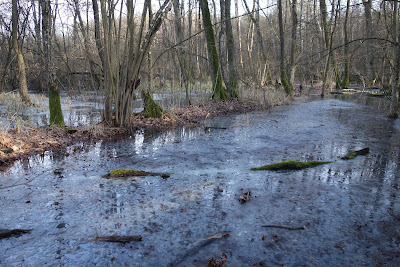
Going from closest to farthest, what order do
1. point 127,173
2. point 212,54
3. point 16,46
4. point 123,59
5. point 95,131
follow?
point 127,173, point 95,131, point 123,59, point 16,46, point 212,54

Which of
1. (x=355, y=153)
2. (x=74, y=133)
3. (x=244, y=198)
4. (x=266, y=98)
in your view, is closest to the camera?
(x=244, y=198)

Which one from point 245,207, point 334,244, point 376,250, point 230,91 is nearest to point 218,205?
point 245,207

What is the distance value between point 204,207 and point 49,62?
579 cm

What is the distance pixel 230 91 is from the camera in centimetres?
1480

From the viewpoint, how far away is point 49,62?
24.5 ft

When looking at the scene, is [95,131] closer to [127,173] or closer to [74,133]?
[74,133]

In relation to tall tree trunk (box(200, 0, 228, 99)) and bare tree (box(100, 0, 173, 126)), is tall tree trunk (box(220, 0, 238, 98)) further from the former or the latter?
bare tree (box(100, 0, 173, 126))

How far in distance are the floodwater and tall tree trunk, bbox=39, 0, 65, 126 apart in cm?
177

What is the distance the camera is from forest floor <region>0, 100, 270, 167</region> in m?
6.18

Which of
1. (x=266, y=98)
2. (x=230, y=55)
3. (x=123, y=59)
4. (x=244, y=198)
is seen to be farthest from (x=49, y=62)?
(x=266, y=98)

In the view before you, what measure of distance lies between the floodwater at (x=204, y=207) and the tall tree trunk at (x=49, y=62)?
177cm

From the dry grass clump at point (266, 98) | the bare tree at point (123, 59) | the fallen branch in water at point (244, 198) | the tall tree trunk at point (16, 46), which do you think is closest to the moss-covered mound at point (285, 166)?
the fallen branch in water at point (244, 198)

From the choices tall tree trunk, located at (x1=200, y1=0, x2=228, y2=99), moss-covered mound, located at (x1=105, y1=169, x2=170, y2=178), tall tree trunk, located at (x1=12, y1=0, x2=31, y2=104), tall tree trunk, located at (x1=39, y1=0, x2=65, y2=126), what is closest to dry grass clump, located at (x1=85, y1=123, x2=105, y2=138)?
tall tree trunk, located at (x1=39, y1=0, x2=65, y2=126)

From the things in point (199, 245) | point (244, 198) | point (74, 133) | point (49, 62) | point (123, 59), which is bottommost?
point (199, 245)
